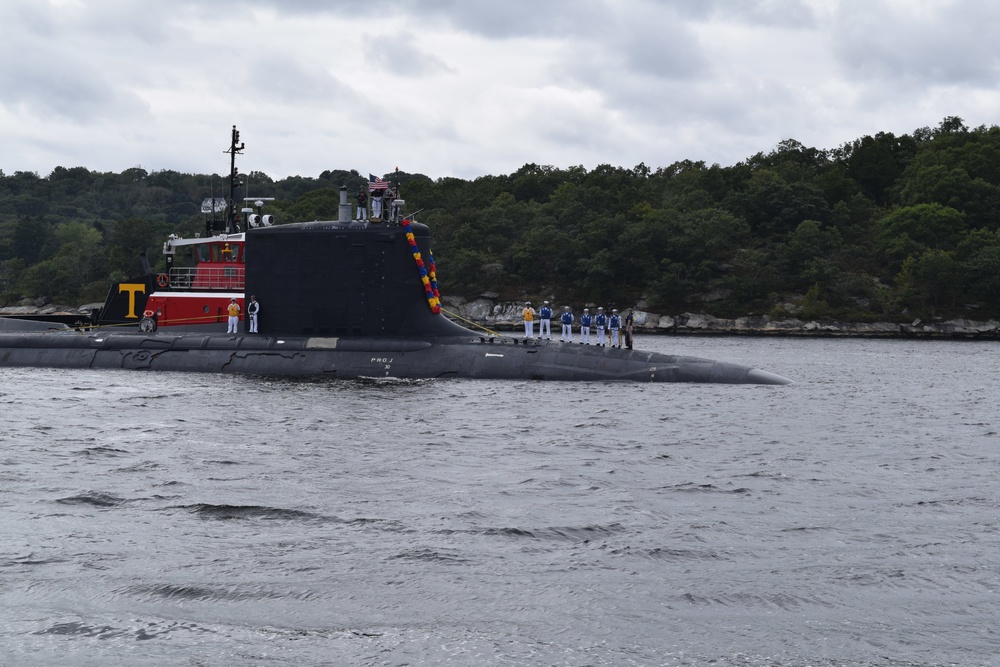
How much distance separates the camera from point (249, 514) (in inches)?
576

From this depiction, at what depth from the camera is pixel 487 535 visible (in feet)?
45.1

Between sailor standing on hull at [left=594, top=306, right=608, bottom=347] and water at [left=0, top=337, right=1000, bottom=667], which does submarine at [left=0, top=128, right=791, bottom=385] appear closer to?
sailor standing on hull at [left=594, top=306, right=608, bottom=347]

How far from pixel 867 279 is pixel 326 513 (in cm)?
7705

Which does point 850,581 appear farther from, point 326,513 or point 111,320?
point 111,320

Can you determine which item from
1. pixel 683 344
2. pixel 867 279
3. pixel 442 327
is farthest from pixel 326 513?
pixel 867 279

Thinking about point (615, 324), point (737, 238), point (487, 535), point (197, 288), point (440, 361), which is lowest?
point (487, 535)

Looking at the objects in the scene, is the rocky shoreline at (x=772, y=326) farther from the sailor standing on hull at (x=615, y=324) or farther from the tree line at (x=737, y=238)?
the sailor standing on hull at (x=615, y=324)

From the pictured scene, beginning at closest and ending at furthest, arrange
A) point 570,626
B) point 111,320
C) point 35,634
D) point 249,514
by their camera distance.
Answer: point 35,634, point 570,626, point 249,514, point 111,320

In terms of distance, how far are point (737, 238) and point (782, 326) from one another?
14687 millimetres

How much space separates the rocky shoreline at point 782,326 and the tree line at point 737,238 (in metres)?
1.15

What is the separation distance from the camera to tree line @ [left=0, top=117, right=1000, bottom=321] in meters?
84.4

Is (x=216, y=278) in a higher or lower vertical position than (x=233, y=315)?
higher

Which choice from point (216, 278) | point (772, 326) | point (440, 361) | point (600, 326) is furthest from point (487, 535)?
point (772, 326)

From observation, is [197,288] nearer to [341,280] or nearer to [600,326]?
[341,280]
